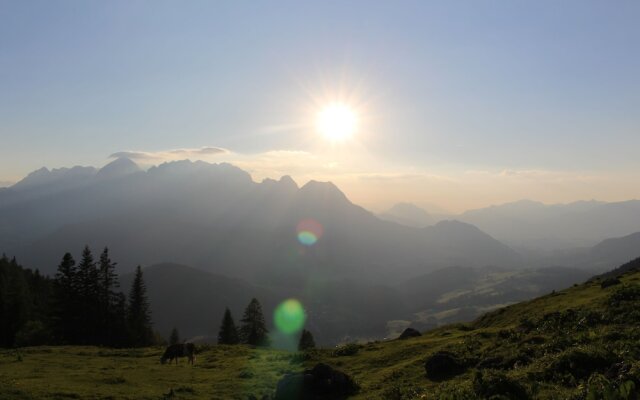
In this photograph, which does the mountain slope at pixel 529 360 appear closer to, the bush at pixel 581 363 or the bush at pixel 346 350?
the bush at pixel 581 363

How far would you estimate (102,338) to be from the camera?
77938 millimetres

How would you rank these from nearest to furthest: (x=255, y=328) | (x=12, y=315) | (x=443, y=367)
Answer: (x=443, y=367)
(x=12, y=315)
(x=255, y=328)

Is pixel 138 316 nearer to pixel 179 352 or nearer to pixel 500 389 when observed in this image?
pixel 179 352

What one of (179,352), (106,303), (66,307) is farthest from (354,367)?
(106,303)

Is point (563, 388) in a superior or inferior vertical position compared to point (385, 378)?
superior

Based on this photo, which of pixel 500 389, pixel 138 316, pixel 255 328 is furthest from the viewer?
pixel 255 328

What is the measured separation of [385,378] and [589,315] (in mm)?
15669

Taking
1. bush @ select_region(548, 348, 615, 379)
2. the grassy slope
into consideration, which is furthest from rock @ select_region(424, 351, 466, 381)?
bush @ select_region(548, 348, 615, 379)

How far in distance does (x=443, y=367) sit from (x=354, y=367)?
36.4 ft

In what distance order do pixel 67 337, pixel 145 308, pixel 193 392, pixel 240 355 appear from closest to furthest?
pixel 193 392 < pixel 240 355 < pixel 67 337 < pixel 145 308

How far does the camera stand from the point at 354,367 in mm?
36719

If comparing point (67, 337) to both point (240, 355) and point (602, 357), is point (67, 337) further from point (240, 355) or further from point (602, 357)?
point (602, 357)

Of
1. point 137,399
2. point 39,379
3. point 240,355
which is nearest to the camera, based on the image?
point 137,399

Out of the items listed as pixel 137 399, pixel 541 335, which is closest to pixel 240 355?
pixel 137 399
